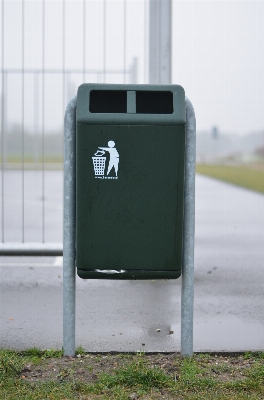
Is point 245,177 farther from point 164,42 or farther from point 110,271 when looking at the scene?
point 110,271

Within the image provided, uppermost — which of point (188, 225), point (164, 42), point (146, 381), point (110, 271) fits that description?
A: point (164, 42)

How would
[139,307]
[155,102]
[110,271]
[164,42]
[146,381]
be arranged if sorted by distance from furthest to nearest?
[164,42]
[139,307]
[155,102]
[110,271]
[146,381]

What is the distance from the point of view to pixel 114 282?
22.8 ft

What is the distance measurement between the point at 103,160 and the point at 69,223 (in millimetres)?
442

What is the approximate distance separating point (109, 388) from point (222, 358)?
0.89m

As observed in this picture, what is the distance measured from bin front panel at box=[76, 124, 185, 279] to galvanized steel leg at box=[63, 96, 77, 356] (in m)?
0.10

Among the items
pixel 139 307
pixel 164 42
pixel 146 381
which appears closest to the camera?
pixel 146 381

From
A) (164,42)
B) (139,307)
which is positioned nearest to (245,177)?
(164,42)

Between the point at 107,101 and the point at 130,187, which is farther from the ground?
the point at 107,101

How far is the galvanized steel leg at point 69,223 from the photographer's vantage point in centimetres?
412

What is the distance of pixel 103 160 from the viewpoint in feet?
13.1

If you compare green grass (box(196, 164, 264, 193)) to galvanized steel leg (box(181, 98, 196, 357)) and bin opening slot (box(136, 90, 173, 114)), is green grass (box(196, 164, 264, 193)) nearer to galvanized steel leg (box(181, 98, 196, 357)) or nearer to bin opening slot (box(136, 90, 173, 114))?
bin opening slot (box(136, 90, 173, 114))

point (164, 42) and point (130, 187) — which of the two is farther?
point (164, 42)

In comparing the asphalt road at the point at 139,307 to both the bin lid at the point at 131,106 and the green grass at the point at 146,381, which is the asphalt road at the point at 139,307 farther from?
the bin lid at the point at 131,106
